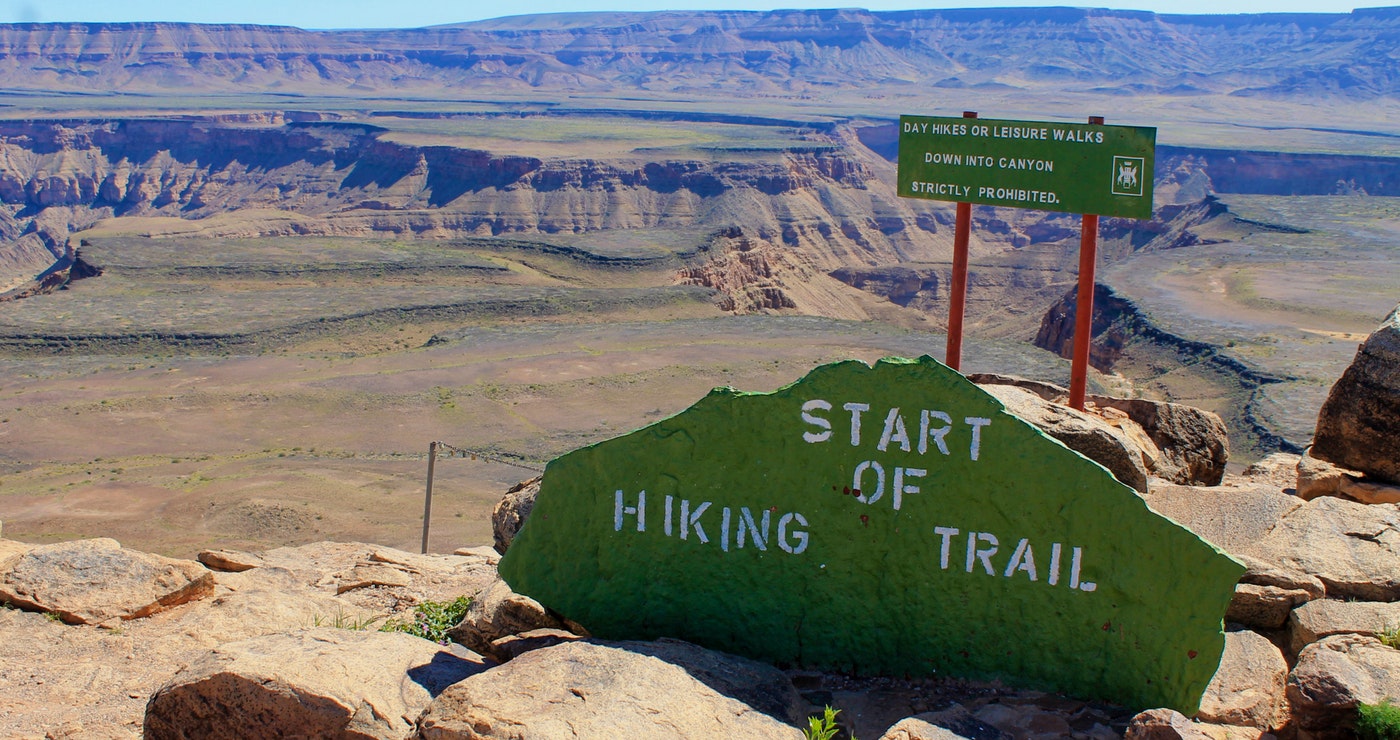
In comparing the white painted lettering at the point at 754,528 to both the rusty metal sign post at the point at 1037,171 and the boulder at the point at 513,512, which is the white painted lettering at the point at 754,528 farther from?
the rusty metal sign post at the point at 1037,171

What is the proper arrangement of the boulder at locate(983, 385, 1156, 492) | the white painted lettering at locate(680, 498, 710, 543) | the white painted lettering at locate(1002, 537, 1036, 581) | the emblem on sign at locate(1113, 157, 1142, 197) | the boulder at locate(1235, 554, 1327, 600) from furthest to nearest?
1. the emblem on sign at locate(1113, 157, 1142, 197)
2. the boulder at locate(983, 385, 1156, 492)
3. the boulder at locate(1235, 554, 1327, 600)
4. the white painted lettering at locate(680, 498, 710, 543)
5. the white painted lettering at locate(1002, 537, 1036, 581)

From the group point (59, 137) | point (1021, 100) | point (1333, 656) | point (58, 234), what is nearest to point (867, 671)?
point (1333, 656)

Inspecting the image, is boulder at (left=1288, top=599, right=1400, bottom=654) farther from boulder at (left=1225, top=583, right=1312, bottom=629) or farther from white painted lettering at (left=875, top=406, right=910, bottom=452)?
white painted lettering at (left=875, top=406, right=910, bottom=452)

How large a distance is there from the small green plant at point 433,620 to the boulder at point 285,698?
1.51 m

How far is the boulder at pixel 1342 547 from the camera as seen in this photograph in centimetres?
751

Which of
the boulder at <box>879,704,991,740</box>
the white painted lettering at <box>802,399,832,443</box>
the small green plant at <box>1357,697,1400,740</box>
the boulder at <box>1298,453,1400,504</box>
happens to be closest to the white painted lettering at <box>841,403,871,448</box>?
the white painted lettering at <box>802,399,832,443</box>

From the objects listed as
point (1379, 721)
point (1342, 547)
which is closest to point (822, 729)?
point (1379, 721)

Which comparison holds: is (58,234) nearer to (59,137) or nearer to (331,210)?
(59,137)

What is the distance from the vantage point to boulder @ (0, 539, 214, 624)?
823 cm

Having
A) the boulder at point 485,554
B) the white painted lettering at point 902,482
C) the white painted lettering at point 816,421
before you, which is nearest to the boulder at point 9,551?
the boulder at point 485,554

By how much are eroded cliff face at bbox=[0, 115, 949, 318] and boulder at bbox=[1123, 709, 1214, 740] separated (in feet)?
178

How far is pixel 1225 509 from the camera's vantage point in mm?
8859

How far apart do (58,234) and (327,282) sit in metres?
60.6

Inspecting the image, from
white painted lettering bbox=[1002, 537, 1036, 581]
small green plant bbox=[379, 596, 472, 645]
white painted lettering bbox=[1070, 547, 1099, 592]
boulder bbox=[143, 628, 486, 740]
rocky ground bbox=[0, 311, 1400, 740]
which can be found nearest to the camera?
rocky ground bbox=[0, 311, 1400, 740]
